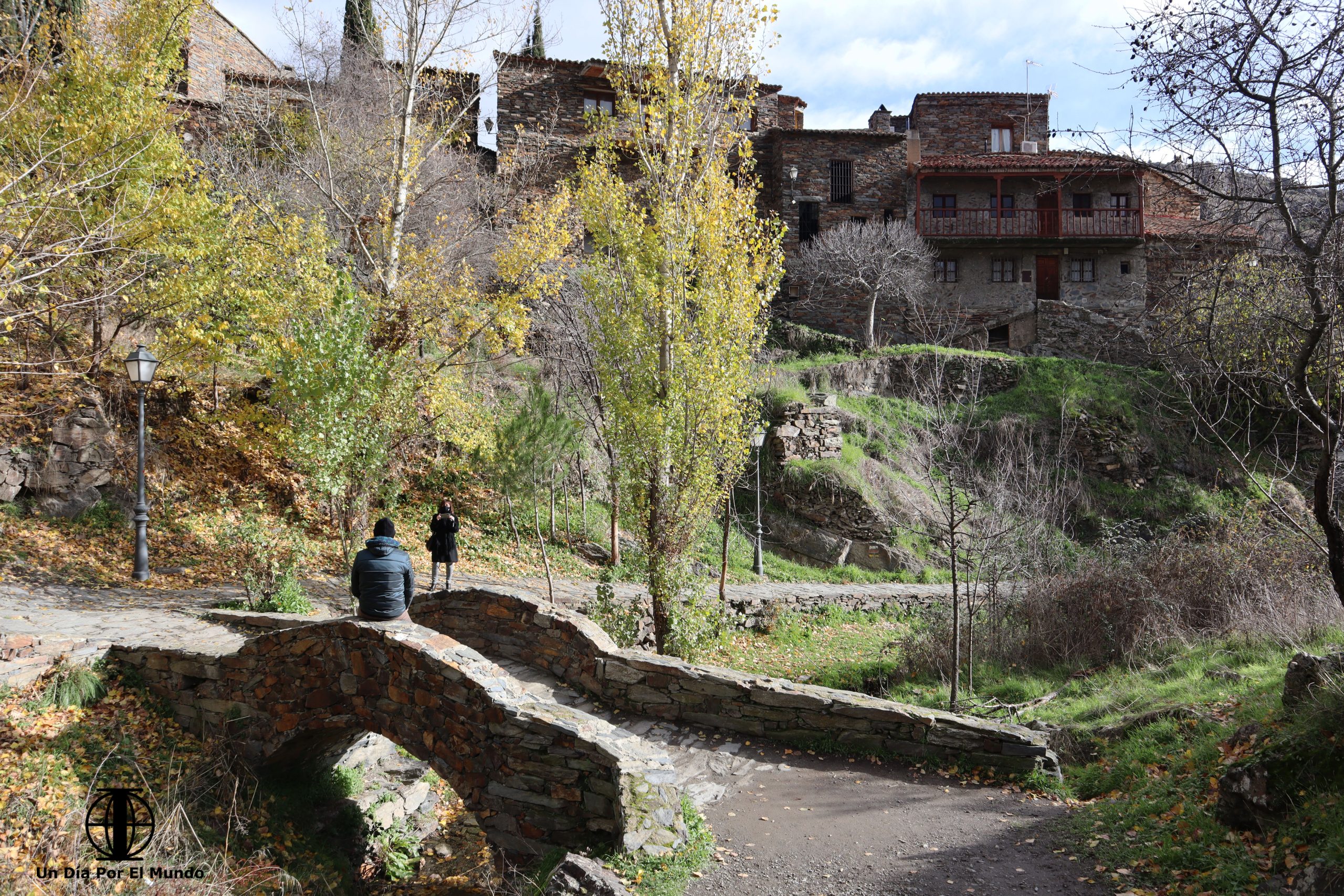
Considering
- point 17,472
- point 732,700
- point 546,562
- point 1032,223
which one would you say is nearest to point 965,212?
point 1032,223

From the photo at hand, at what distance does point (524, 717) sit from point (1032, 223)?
1216 inches

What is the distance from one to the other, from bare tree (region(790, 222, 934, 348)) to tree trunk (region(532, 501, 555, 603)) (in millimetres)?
15947

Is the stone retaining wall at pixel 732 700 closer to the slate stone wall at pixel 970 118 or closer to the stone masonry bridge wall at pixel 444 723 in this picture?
the stone masonry bridge wall at pixel 444 723

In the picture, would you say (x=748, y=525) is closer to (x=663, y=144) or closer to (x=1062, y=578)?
(x=1062, y=578)

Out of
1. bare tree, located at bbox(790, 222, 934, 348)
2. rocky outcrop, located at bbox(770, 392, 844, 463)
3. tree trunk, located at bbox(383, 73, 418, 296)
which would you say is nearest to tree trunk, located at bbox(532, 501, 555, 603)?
tree trunk, located at bbox(383, 73, 418, 296)

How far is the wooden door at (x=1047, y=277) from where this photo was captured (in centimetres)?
3152

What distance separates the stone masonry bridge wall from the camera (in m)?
6.25

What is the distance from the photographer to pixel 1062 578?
11.3 meters

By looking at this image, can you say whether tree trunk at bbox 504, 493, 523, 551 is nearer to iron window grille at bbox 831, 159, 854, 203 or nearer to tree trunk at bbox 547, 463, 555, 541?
tree trunk at bbox 547, 463, 555, 541

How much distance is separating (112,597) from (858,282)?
2519cm

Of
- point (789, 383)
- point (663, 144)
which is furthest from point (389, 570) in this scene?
point (789, 383)

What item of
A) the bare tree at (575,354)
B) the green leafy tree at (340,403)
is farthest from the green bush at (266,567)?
the bare tree at (575,354)

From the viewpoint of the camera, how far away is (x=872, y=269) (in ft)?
94.3

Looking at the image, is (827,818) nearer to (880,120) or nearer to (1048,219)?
(1048,219)
